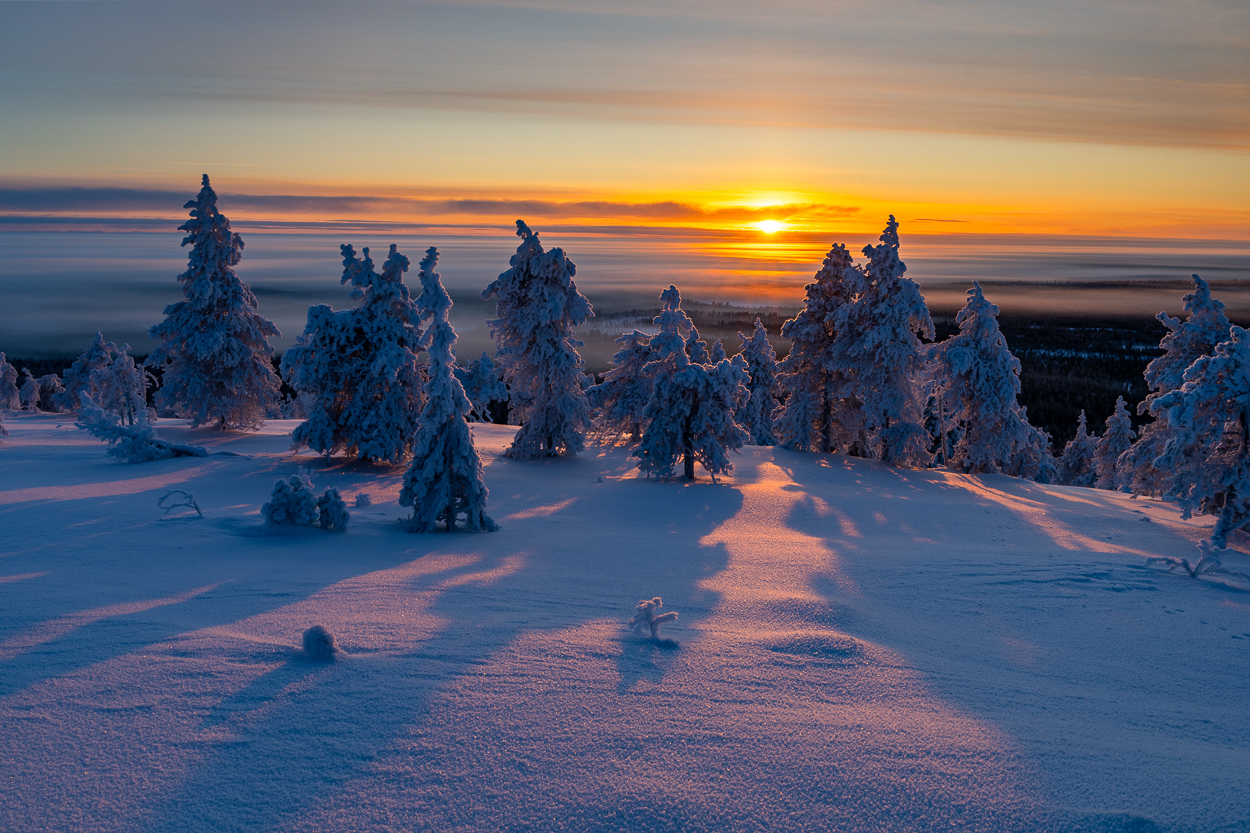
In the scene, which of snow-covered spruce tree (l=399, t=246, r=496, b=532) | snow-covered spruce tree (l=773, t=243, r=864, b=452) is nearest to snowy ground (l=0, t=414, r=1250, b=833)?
snow-covered spruce tree (l=399, t=246, r=496, b=532)

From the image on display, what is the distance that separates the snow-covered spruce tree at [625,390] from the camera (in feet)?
85.0

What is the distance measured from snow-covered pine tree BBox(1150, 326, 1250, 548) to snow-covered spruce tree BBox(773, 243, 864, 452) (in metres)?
15.2

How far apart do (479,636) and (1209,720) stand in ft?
18.7

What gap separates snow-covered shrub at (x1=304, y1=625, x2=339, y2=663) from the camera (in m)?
5.32

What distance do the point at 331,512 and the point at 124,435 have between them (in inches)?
401

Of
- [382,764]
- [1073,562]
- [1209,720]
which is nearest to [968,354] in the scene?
[1073,562]

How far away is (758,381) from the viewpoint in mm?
41719

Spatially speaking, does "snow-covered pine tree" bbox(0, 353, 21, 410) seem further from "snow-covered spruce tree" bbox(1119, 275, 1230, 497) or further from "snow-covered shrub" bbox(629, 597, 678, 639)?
"snow-covered spruce tree" bbox(1119, 275, 1230, 497)

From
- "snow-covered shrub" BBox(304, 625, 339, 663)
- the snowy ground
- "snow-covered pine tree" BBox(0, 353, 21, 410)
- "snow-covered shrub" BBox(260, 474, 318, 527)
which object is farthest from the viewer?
"snow-covered pine tree" BBox(0, 353, 21, 410)

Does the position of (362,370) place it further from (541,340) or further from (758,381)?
(758,381)

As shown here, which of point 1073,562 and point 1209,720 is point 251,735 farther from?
point 1073,562

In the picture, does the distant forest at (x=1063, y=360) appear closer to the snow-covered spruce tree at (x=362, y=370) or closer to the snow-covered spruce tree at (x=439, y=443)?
the snow-covered spruce tree at (x=362, y=370)

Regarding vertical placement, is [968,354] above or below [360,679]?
above

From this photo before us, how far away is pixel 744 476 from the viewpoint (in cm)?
2202
